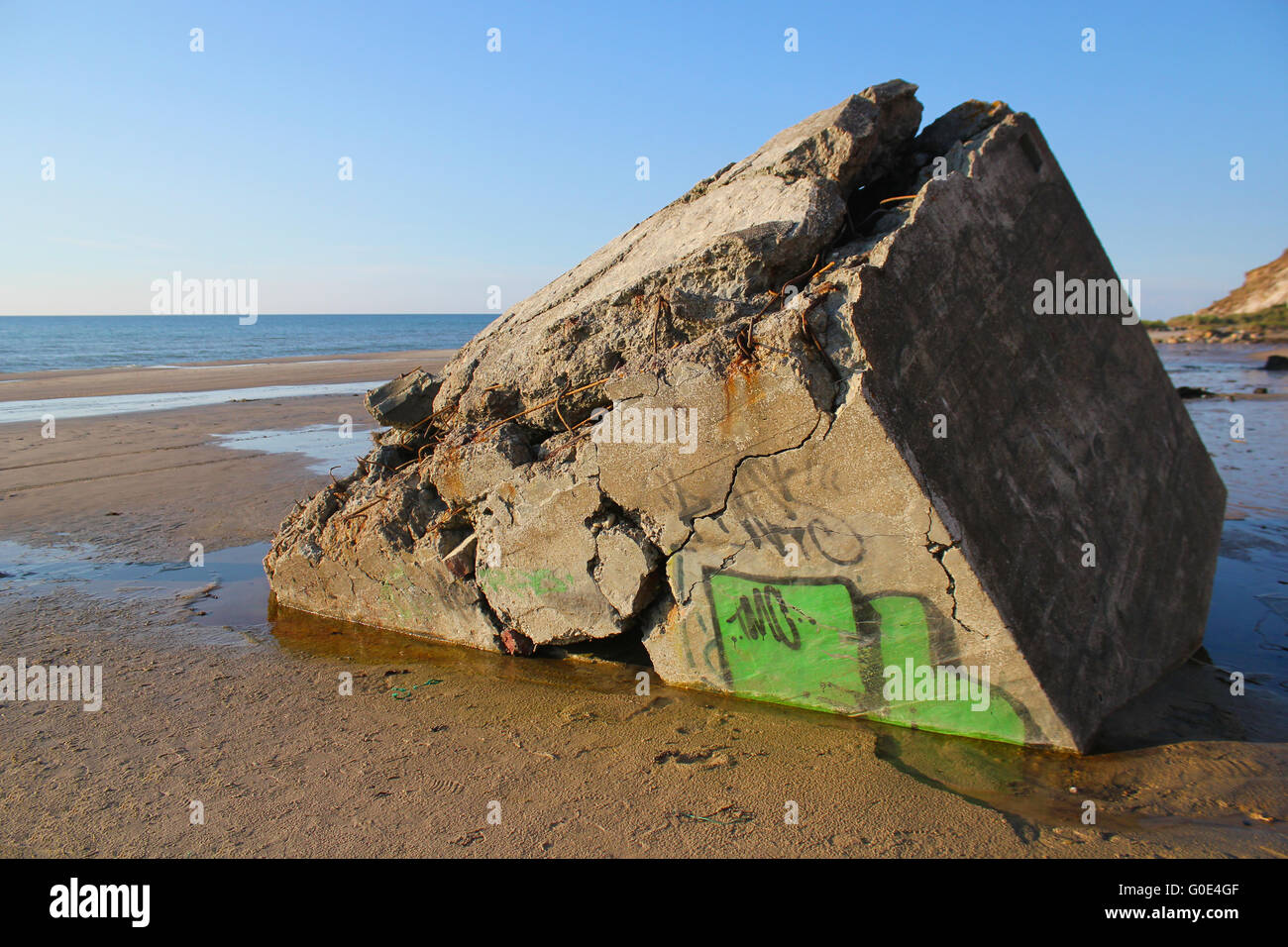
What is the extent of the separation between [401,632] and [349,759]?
1561mm

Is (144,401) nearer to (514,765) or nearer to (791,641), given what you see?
(514,765)

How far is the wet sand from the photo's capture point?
9.00 ft

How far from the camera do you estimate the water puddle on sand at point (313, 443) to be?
10.1 m

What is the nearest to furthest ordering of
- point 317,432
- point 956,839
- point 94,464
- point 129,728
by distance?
point 956,839 → point 129,728 → point 94,464 → point 317,432

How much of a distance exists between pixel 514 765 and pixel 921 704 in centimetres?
174

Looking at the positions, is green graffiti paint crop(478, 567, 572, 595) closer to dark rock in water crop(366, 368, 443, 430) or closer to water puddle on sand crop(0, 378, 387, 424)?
dark rock in water crop(366, 368, 443, 430)

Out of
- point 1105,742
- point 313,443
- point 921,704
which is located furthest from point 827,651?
point 313,443

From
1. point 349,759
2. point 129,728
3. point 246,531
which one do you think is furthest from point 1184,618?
point 246,531

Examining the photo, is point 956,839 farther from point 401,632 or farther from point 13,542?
point 13,542

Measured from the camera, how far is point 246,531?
7039mm

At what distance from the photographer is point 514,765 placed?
3244 mm

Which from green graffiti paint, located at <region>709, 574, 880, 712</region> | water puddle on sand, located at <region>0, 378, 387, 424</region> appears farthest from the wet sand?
water puddle on sand, located at <region>0, 378, 387, 424</region>

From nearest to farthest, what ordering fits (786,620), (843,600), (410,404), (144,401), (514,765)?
1. (514,765)
2. (843,600)
3. (786,620)
4. (410,404)
5. (144,401)

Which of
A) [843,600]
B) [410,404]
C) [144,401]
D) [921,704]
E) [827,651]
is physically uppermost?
[144,401]
